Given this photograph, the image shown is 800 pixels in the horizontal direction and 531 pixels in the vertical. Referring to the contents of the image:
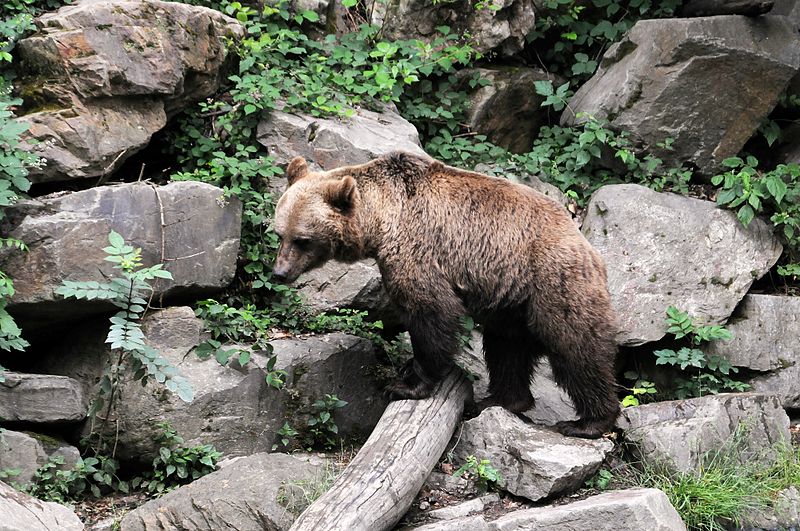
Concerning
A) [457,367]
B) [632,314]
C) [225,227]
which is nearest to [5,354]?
[225,227]

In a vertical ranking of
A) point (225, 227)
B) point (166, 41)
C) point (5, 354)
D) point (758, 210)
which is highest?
point (166, 41)

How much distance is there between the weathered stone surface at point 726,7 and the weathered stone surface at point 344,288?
16.0 ft

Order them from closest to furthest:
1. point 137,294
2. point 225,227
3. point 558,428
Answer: point 137,294
point 558,428
point 225,227

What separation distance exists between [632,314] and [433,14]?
4.24m

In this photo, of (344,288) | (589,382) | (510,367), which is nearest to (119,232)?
(344,288)

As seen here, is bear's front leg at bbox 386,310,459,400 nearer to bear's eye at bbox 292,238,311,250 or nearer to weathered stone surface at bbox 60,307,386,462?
weathered stone surface at bbox 60,307,386,462

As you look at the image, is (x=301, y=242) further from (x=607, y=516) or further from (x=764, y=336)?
(x=764, y=336)

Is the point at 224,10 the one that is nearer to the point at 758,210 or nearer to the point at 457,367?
the point at 457,367

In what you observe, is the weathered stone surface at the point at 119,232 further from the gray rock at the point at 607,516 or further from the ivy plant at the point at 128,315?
the gray rock at the point at 607,516

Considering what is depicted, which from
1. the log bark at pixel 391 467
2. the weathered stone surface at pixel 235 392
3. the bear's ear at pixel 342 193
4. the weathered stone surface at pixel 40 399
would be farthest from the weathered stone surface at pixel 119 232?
the log bark at pixel 391 467

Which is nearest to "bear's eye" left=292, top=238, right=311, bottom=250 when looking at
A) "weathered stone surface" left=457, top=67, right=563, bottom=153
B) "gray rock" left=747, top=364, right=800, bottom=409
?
"weathered stone surface" left=457, top=67, right=563, bottom=153

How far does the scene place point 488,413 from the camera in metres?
6.62

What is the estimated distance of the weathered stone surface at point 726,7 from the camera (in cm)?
914

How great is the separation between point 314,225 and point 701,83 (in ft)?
15.9
